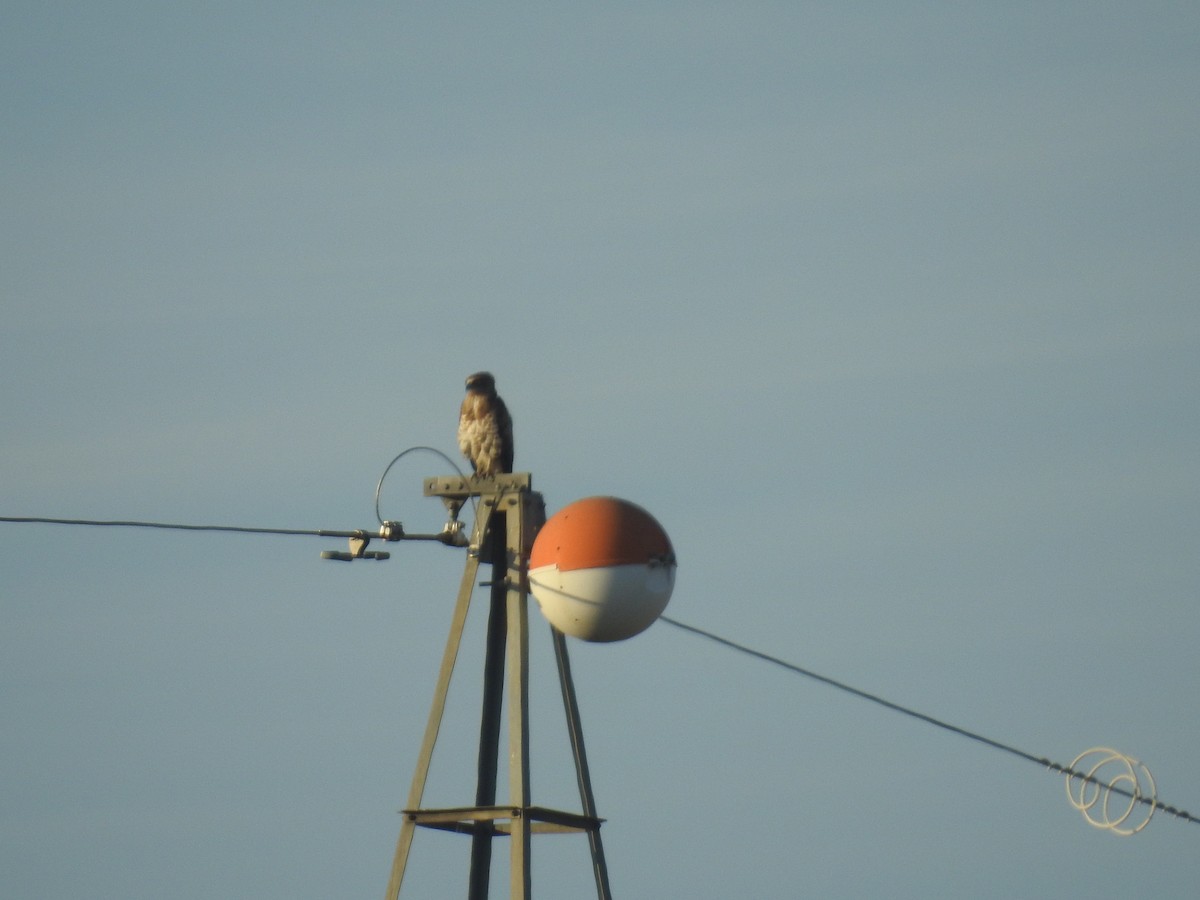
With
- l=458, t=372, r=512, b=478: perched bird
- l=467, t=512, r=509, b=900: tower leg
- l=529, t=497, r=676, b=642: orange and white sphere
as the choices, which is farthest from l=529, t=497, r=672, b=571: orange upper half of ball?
l=458, t=372, r=512, b=478: perched bird

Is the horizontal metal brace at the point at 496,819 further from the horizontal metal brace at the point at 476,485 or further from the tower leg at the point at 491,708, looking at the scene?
the horizontal metal brace at the point at 476,485

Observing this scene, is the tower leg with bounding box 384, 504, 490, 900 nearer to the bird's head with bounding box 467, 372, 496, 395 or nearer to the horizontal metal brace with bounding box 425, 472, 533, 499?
the horizontal metal brace with bounding box 425, 472, 533, 499

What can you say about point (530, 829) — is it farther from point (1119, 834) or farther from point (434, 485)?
point (1119, 834)

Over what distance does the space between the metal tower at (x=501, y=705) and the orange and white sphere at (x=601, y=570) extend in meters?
0.43

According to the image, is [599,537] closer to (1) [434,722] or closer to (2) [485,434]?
(1) [434,722]

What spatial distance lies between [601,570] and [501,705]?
1.41m

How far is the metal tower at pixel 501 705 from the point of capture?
1113 centimetres

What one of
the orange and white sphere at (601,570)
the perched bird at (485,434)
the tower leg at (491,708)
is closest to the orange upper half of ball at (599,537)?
the orange and white sphere at (601,570)

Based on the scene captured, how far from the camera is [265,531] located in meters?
11.1

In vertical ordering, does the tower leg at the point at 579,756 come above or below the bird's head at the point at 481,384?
below

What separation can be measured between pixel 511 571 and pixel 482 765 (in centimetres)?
122

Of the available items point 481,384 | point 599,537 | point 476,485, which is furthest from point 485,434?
point 599,537

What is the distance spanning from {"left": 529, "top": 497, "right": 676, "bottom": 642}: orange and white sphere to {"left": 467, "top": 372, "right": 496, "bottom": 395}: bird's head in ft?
12.2

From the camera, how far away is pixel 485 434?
14492 mm
